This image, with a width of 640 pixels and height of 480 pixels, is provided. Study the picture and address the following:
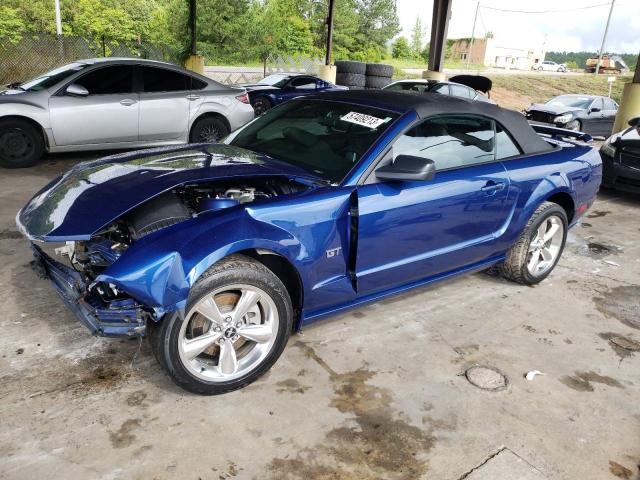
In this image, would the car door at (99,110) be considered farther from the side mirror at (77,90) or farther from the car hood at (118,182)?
the car hood at (118,182)

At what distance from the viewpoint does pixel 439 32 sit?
57.1 ft

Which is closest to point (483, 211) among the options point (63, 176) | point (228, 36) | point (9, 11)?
point (63, 176)

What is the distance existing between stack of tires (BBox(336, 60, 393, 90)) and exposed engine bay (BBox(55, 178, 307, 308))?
17.2 metres

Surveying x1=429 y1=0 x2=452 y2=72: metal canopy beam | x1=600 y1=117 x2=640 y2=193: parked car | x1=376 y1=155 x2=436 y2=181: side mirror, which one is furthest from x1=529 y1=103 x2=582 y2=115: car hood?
x1=376 y1=155 x2=436 y2=181: side mirror

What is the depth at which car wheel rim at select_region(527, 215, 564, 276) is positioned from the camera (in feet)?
14.5

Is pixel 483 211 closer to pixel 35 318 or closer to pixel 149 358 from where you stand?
pixel 149 358

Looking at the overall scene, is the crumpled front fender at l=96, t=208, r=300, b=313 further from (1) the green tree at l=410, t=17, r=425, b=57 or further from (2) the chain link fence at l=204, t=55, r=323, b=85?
(1) the green tree at l=410, t=17, r=425, b=57

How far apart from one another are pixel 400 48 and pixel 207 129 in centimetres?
5432

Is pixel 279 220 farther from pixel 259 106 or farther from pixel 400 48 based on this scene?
pixel 400 48

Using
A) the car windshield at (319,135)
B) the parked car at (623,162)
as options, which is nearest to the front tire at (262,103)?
the parked car at (623,162)

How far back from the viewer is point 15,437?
2395 millimetres

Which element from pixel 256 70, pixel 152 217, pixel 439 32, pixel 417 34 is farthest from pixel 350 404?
pixel 417 34

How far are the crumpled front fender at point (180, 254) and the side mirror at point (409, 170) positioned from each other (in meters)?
0.82

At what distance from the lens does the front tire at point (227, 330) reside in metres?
2.54
